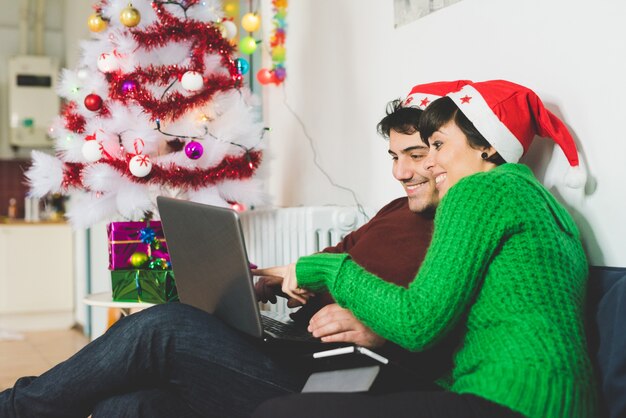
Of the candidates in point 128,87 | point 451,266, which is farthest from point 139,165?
point 451,266

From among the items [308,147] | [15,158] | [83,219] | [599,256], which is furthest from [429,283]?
[15,158]

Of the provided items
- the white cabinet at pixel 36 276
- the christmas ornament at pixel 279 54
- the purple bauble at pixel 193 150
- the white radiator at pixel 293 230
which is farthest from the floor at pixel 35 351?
the christmas ornament at pixel 279 54

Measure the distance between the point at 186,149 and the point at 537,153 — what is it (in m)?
1.18

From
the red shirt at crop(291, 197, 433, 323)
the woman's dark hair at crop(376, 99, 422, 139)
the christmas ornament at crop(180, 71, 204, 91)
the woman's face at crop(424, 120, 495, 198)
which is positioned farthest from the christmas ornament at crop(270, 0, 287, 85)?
the woman's face at crop(424, 120, 495, 198)

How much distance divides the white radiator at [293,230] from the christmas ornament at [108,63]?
755 millimetres

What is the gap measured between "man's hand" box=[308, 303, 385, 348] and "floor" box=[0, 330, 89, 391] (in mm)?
2460

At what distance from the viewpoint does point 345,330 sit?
1.38m

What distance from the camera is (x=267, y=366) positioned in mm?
1393

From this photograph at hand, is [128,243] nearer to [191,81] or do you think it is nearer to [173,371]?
[191,81]

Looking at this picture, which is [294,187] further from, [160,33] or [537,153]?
[537,153]

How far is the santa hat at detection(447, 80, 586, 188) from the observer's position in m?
1.42

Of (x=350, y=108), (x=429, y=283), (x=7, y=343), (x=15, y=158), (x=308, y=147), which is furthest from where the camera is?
(x=15, y=158)

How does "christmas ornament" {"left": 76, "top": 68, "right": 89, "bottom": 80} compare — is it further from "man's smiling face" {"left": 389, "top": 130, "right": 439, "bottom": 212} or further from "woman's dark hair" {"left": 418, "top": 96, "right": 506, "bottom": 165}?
"woman's dark hair" {"left": 418, "top": 96, "right": 506, "bottom": 165}

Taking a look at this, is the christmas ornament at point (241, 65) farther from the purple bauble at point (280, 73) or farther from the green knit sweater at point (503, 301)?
the green knit sweater at point (503, 301)
